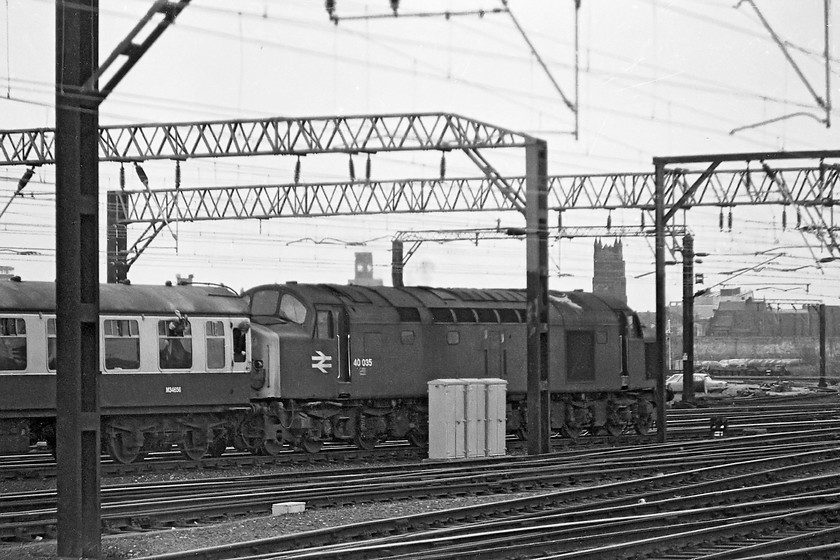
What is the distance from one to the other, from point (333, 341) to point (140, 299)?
531 centimetres

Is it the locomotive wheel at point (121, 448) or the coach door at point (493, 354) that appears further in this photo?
the coach door at point (493, 354)

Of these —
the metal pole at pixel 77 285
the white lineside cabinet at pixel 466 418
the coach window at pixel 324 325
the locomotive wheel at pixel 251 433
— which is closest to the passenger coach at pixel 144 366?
the locomotive wheel at pixel 251 433

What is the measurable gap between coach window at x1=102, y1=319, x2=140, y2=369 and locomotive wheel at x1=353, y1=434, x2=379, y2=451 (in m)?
6.88

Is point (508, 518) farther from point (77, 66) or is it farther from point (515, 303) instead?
point (515, 303)

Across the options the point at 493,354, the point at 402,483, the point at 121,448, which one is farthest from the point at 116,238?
the point at 402,483

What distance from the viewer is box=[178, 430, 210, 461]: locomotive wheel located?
1126 inches

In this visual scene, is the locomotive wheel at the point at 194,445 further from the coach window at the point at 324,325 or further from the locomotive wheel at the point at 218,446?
the coach window at the point at 324,325

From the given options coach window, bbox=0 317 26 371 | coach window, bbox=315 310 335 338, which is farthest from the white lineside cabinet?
coach window, bbox=0 317 26 371

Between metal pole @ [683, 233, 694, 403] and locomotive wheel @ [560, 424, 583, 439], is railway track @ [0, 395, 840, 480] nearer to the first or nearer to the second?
locomotive wheel @ [560, 424, 583, 439]

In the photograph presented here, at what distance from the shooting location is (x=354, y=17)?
70.5 feet

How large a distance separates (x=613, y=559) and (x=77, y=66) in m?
8.52

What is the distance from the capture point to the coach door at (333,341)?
30.9 metres

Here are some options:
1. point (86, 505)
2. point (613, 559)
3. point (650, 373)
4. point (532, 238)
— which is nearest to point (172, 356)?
point (532, 238)

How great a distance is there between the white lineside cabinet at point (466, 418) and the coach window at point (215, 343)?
5453mm
